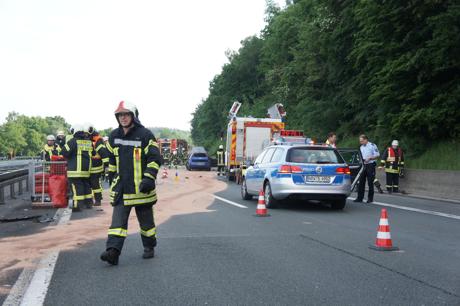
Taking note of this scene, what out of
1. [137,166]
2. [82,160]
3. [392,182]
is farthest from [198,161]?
[137,166]

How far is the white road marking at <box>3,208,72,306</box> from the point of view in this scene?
17.3ft

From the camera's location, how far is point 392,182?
19.8 m

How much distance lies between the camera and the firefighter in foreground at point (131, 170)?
6957 millimetres

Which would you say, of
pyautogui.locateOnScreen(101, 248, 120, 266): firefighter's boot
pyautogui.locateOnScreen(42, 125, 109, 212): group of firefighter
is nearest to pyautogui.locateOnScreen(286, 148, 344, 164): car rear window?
pyautogui.locateOnScreen(42, 125, 109, 212): group of firefighter

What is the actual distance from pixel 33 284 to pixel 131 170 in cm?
178

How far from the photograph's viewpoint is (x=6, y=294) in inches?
217

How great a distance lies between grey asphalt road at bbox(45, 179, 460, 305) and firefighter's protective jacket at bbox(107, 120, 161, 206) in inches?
30.6

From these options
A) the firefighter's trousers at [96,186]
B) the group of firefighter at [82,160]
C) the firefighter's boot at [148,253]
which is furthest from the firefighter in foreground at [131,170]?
the firefighter's trousers at [96,186]

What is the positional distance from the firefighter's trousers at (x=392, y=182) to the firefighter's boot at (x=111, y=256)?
1442 centimetres

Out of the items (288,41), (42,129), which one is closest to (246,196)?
(288,41)

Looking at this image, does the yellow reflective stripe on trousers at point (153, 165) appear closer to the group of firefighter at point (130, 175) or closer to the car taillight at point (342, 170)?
the group of firefighter at point (130, 175)

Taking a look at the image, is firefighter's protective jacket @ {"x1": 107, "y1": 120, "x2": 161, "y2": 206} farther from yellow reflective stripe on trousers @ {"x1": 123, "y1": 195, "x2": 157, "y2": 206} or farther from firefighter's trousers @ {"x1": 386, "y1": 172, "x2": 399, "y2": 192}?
firefighter's trousers @ {"x1": 386, "y1": 172, "x2": 399, "y2": 192}

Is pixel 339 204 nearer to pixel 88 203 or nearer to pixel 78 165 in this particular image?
pixel 88 203

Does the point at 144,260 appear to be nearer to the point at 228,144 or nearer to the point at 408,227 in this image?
the point at 408,227
